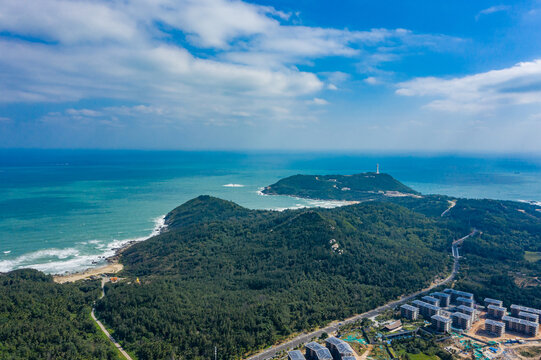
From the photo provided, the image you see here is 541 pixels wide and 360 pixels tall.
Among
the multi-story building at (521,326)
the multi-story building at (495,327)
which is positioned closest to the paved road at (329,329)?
the multi-story building at (495,327)

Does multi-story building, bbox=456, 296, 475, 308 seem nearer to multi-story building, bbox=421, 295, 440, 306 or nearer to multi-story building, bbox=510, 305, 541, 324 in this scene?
multi-story building, bbox=421, 295, 440, 306

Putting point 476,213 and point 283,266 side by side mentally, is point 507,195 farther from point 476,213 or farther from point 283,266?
point 283,266

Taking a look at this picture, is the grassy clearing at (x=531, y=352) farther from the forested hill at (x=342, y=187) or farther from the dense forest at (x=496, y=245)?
the forested hill at (x=342, y=187)

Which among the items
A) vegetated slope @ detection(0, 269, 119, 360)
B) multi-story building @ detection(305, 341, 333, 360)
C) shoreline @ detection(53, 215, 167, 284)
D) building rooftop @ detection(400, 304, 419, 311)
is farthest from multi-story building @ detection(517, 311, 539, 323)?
shoreline @ detection(53, 215, 167, 284)

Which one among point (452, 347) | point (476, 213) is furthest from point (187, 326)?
point (476, 213)

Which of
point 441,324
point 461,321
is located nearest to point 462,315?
point 461,321

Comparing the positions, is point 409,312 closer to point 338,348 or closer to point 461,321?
point 461,321
